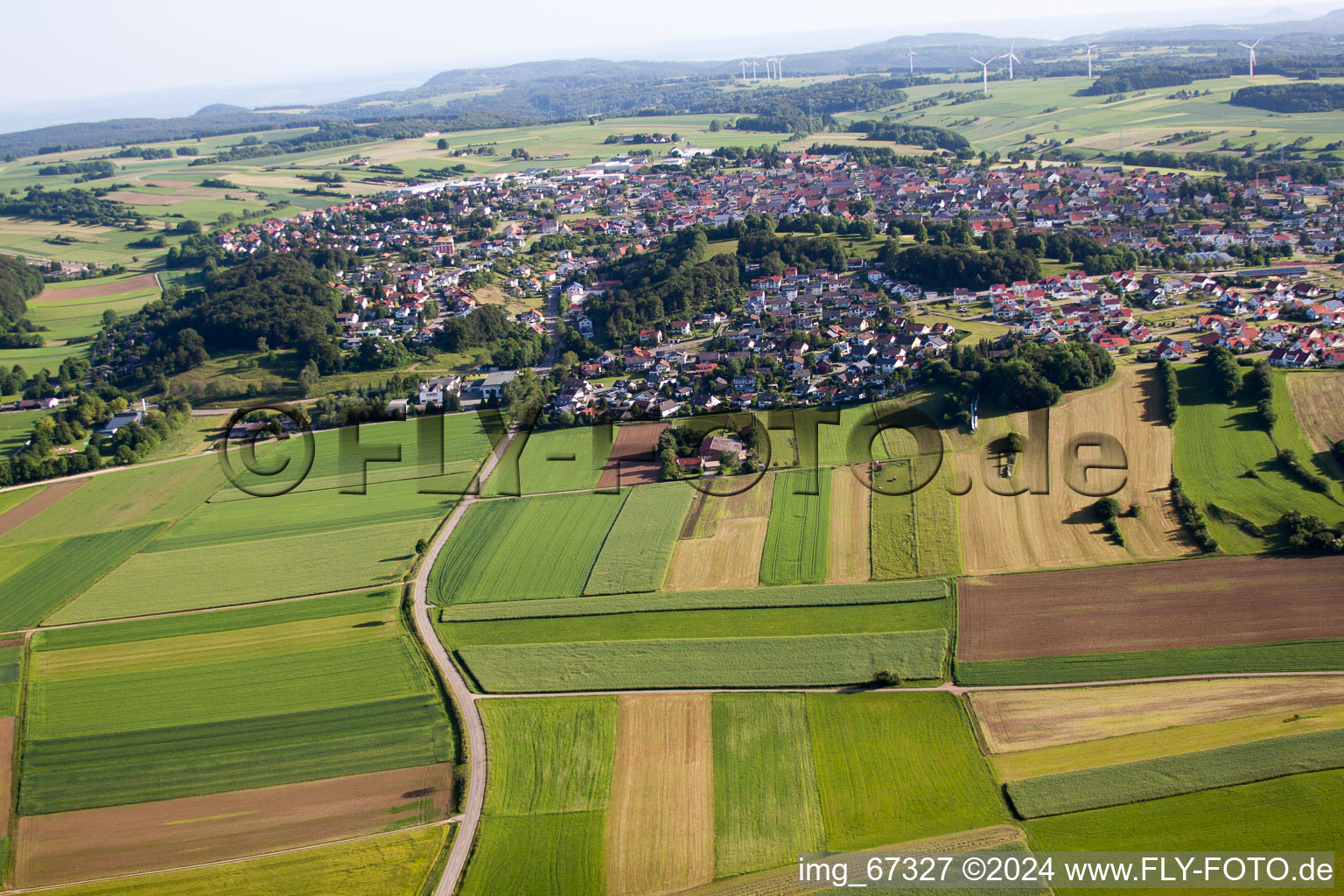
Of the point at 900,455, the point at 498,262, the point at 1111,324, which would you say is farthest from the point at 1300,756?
the point at 498,262

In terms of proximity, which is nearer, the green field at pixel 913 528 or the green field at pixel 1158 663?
the green field at pixel 1158 663

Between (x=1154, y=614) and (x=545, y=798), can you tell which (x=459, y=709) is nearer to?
(x=545, y=798)

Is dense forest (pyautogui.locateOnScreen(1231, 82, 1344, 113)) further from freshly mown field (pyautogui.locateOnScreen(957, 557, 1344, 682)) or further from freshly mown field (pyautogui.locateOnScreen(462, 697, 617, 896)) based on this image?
freshly mown field (pyautogui.locateOnScreen(462, 697, 617, 896))

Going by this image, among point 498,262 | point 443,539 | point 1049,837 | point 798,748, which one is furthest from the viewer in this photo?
point 498,262

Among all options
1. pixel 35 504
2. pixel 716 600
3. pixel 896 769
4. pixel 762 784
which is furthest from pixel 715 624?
pixel 35 504

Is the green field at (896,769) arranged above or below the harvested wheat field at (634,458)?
below

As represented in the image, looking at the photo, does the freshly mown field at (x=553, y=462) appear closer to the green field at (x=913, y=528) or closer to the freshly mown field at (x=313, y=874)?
the green field at (x=913, y=528)

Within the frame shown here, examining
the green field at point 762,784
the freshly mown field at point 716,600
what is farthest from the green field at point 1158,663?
the green field at point 762,784

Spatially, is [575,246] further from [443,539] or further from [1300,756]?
[1300,756]
